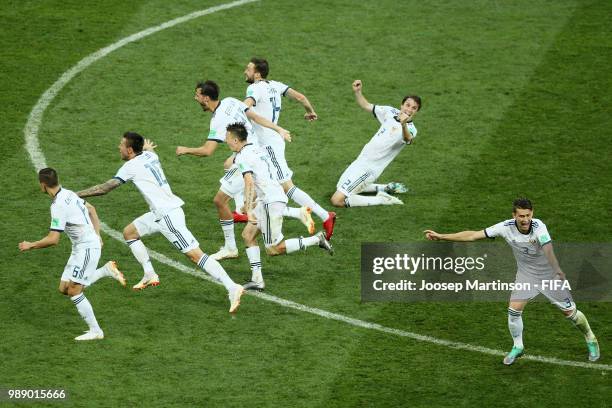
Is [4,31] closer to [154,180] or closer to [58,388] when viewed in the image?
[154,180]

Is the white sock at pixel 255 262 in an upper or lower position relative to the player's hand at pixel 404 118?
lower

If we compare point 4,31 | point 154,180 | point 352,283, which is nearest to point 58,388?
point 154,180

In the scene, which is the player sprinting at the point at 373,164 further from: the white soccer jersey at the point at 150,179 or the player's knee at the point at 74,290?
the player's knee at the point at 74,290

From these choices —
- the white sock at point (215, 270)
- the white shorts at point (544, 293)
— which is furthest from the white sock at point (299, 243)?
the white shorts at point (544, 293)

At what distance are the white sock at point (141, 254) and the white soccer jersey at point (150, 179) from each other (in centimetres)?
55

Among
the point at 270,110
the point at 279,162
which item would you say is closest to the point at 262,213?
the point at 279,162

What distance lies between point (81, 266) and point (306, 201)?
3.97 m

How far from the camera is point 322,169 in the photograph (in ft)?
65.9

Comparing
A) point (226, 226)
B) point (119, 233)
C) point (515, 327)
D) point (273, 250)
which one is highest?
point (226, 226)

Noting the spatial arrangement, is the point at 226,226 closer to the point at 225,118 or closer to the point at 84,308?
the point at 225,118

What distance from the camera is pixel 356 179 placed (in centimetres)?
1898

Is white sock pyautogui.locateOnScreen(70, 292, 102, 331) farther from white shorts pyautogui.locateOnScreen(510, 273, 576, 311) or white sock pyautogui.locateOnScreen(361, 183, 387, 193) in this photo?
Answer: white sock pyautogui.locateOnScreen(361, 183, 387, 193)

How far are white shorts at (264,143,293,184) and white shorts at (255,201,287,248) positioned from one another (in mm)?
1585

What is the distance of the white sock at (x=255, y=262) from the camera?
651 inches
